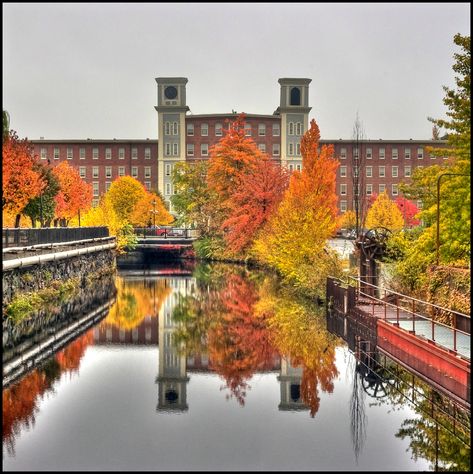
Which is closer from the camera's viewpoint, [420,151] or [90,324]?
[90,324]

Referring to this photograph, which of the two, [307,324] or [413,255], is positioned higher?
[413,255]

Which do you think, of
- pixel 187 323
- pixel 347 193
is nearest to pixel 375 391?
pixel 187 323

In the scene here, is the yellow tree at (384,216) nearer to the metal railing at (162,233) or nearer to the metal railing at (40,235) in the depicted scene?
the metal railing at (162,233)

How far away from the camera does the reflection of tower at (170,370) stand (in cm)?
1778

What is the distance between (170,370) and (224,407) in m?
4.68

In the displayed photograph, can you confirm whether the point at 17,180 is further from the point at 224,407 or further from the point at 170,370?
the point at 224,407

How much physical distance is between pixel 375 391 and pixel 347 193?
310 feet

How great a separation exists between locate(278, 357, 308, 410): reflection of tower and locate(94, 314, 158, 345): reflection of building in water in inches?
259

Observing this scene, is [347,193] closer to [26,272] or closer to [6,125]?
[6,125]

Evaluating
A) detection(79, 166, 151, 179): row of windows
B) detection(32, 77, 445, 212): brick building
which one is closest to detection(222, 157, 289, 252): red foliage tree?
detection(32, 77, 445, 212): brick building

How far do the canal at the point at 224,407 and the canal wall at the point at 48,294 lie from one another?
6.85 ft

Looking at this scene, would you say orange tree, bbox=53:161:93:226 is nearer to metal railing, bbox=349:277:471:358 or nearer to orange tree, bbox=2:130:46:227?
orange tree, bbox=2:130:46:227

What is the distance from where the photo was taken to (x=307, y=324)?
2888cm

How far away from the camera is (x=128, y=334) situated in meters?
27.9
